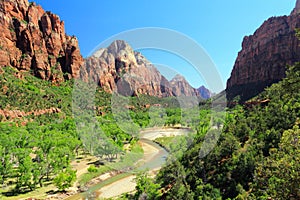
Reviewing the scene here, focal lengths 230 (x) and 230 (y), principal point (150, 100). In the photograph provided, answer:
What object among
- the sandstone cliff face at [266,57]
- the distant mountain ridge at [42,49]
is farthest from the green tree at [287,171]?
the sandstone cliff face at [266,57]

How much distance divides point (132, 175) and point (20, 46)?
236ft

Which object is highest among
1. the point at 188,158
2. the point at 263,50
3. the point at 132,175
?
the point at 263,50

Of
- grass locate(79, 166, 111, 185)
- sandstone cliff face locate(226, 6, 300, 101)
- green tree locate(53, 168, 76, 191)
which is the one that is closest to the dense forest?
green tree locate(53, 168, 76, 191)

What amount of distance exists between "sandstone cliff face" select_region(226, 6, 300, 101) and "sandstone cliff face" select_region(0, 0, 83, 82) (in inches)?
2705

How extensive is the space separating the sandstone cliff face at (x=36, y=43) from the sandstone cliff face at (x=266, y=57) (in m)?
68.7

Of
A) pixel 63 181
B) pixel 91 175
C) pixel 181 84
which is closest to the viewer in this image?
pixel 181 84

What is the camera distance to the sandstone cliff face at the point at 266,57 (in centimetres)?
8781

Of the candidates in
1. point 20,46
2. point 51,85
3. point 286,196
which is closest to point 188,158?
point 286,196

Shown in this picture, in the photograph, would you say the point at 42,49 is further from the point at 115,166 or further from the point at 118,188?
the point at 118,188

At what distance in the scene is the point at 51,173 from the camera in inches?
1139

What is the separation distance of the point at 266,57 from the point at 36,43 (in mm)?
92534

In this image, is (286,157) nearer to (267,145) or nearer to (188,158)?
(267,145)

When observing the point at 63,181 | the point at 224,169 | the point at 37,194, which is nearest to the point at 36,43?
the point at 63,181

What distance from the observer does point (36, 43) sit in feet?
274
